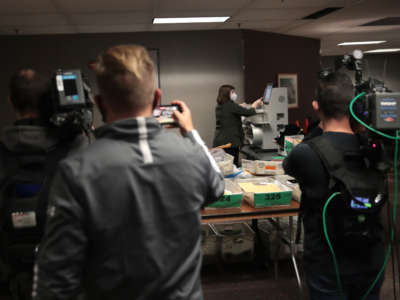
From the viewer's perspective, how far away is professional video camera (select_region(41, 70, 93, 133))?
1.35m

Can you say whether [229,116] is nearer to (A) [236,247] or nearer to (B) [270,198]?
(A) [236,247]

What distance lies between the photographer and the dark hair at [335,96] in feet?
5.27

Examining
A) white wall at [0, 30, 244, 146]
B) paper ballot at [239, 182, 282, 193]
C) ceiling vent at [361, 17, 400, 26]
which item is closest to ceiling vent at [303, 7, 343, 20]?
ceiling vent at [361, 17, 400, 26]

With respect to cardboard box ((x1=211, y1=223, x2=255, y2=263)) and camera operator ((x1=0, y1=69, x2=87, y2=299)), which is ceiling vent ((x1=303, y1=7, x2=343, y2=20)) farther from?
camera operator ((x1=0, y1=69, x2=87, y2=299))

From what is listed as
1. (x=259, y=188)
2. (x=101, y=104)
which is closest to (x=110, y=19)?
(x=259, y=188)

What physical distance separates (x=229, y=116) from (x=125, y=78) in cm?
432

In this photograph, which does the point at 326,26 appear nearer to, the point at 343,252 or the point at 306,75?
the point at 306,75

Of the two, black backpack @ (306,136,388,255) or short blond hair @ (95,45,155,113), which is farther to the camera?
black backpack @ (306,136,388,255)

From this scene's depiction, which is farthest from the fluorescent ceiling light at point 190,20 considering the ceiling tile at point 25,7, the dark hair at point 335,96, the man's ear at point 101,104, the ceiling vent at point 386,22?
the man's ear at point 101,104

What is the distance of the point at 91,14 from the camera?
16.9ft

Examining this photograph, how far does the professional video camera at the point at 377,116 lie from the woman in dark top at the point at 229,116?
11.7ft

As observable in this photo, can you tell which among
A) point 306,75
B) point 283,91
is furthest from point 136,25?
point 306,75

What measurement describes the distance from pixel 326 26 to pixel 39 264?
708cm

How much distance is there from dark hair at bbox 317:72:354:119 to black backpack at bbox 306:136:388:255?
0.15 metres
